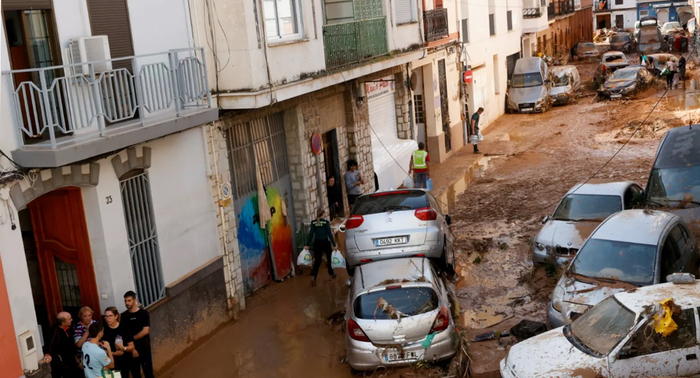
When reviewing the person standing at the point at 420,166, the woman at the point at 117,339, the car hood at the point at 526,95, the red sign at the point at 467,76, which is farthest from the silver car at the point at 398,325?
the car hood at the point at 526,95

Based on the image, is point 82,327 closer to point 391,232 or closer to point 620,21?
point 391,232

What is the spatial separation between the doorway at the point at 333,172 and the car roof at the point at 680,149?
737 centimetres

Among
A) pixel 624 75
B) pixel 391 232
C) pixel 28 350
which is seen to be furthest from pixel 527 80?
pixel 28 350

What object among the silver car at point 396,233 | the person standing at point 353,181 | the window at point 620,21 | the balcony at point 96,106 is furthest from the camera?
the window at point 620,21

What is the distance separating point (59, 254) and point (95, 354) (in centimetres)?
205

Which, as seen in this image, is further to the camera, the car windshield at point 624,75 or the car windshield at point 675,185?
the car windshield at point 624,75

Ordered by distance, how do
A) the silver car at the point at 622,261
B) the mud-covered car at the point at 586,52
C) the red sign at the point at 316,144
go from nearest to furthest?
1. the silver car at the point at 622,261
2. the red sign at the point at 316,144
3. the mud-covered car at the point at 586,52

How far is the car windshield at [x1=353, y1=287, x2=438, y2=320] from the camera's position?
10.4 meters

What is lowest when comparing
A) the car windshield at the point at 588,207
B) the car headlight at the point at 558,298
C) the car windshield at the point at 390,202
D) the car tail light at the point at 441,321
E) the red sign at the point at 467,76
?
the car headlight at the point at 558,298

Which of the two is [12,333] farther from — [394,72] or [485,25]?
[485,25]

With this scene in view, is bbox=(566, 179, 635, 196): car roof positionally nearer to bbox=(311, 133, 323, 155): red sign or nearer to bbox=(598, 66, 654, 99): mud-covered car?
bbox=(311, 133, 323, 155): red sign

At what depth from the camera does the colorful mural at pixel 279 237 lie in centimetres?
1554

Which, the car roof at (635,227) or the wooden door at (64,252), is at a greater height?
the wooden door at (64,252)

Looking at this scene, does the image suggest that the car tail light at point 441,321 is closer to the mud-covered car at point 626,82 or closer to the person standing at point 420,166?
the person standing at point 420,166
